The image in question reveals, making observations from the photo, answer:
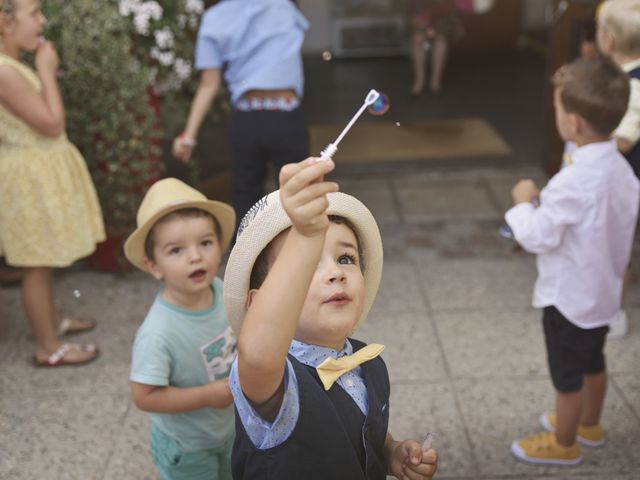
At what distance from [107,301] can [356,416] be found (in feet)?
10.1

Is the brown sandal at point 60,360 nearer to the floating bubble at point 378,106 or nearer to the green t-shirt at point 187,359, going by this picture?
the green t-shirt at point 187,359

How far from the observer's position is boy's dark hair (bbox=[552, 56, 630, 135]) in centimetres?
264

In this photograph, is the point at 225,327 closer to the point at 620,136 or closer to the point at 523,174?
the point at 620,136

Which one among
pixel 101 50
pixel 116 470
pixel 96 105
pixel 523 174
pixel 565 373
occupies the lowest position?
pixel 523 174

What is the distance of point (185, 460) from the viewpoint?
7.88ft

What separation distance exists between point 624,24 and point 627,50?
0.37 feet

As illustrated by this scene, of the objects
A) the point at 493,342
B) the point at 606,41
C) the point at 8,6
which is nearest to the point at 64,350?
the point at 8,6

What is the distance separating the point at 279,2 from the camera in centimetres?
392

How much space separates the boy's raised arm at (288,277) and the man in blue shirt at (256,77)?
2.71 meters

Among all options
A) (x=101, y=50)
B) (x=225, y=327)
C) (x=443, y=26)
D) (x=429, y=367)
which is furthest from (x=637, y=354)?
(x=443, y=26)

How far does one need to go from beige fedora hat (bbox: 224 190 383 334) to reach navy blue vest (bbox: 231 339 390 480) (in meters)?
0.17

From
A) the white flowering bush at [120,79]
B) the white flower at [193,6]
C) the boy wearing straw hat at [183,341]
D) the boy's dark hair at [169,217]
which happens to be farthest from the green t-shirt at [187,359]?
the white flower at [193,6]

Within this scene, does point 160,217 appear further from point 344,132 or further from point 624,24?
point 624,24

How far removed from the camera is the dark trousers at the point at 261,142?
13.2ft
